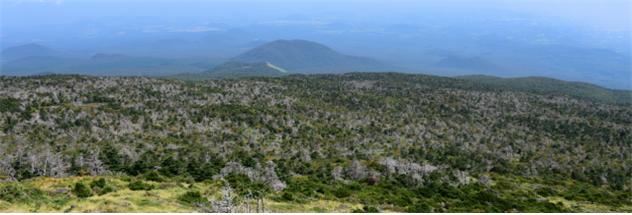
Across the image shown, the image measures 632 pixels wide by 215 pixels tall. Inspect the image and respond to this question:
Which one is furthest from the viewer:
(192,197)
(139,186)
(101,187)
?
(139,186)

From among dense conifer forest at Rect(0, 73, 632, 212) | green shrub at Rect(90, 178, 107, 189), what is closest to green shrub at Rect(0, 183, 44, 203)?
dense conifer forest at Rect(0, 73, 632, 212)

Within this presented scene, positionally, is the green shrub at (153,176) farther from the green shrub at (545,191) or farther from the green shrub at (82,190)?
the green shrub at (545,191)

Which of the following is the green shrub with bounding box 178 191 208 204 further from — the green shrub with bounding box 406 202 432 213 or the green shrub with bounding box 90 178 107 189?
the green shrub with bounding box 406 202 432 213

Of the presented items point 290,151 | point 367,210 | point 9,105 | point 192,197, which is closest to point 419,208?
point 367,210

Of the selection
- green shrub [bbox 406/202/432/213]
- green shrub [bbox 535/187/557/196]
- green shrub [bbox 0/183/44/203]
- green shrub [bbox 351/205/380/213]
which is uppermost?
green shrub [bbox 0/183/44/203]

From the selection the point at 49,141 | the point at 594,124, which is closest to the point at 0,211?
the point at 49,141

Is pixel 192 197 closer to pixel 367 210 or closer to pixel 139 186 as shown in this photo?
pixel 139 186
